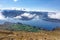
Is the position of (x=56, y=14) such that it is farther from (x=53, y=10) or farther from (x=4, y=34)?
(x=4, y=34)

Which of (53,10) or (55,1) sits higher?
(55,1)

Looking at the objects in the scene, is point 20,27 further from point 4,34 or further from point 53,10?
point 53,10

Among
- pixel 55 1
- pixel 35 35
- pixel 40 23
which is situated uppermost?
pixel 55 1

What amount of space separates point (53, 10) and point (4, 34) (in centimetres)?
87

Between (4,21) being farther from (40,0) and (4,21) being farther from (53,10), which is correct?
(53,10)

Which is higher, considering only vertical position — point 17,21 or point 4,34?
point 17,21

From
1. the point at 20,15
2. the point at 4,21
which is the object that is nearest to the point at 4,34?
the point at 4,21

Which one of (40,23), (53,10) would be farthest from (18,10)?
(53,10)

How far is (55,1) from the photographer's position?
2129mm

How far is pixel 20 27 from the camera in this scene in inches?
85.0

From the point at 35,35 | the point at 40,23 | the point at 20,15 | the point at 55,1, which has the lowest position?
the point at 35,35

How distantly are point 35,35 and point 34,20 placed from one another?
245 millimetres

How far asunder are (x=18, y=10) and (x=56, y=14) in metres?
0.62

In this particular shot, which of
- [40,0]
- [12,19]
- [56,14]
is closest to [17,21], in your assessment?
[12,19]
